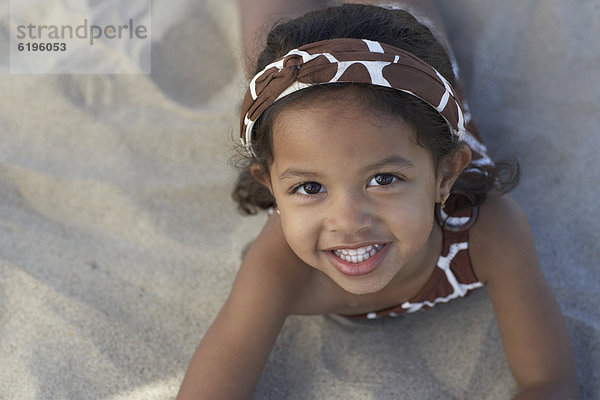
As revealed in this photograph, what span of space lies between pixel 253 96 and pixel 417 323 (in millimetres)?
976

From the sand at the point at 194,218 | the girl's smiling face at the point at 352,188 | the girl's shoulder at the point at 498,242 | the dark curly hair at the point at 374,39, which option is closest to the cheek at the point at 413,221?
the girl's smiling face at the point at 352,188

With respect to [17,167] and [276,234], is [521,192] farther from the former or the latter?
→ [17,167]

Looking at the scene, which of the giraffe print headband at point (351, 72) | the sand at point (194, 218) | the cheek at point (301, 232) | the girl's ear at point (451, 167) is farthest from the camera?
the sand at point (194, 218)

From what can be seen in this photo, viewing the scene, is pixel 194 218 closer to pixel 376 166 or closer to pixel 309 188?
pixel 309 188

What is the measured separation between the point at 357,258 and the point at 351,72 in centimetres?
47

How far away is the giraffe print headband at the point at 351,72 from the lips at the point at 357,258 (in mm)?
367

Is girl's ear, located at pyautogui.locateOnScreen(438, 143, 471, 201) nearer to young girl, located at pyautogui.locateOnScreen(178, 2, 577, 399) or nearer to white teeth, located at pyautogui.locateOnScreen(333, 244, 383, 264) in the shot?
young girl, located at pyautogui.locateOnScreen(178, 2, 577, 399)

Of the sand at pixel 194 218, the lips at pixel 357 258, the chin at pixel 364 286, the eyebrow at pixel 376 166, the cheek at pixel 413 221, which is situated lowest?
the sand at pixel 194 218

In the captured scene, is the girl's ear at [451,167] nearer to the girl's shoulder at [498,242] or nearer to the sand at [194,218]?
the girl's shoulder at [498,242]

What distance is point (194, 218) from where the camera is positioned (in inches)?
99.5

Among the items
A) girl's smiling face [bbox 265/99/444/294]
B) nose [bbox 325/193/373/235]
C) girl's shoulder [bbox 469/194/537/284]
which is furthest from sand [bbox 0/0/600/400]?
nose [bbox 325/193/373/235]

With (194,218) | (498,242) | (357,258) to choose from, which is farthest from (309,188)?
(194,218)

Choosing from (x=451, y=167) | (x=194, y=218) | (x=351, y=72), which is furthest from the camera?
(x=194, y=218)

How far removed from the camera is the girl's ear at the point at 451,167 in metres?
1.71
